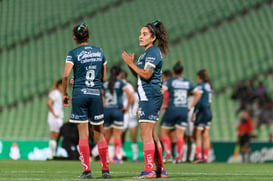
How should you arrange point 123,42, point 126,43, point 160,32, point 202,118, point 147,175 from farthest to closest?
point 123,42 → point 126,43 → point 202,118 → point 160,32 → point 147,175

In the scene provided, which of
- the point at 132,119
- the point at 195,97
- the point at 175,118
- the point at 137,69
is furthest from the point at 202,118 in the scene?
the point at 137,69

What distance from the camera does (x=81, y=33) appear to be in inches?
309

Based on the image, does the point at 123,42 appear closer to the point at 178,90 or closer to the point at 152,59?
the point at 178,90

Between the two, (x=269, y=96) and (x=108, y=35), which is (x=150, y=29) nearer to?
(x=269, y=96)

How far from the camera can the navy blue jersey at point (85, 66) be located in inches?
307

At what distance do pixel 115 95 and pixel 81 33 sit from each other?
6.52m

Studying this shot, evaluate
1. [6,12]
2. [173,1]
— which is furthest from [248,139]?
[6,12]

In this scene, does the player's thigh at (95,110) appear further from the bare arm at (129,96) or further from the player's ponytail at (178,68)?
the player's ponytail at (178,68)

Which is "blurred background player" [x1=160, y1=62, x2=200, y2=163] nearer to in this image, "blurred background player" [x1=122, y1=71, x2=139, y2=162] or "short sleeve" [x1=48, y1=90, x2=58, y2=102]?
"blurred background player" [x1=122, y1=71, x2=139, y2=162]

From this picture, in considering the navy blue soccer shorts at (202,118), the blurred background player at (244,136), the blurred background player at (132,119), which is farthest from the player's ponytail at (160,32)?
the blurred background player at (244,136)

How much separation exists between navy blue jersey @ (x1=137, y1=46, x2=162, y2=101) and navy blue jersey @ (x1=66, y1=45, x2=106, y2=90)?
58 cm

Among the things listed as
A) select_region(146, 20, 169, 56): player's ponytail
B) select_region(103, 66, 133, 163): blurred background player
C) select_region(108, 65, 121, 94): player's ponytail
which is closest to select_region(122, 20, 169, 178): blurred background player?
select_region(146, 20, 169, 56): player's ponytail

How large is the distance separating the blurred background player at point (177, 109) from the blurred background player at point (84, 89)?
6668 millimetres

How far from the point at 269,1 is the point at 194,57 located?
603 centimetres
